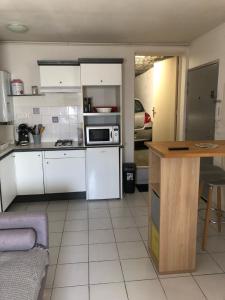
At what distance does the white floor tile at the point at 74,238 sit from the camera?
9.10 ft

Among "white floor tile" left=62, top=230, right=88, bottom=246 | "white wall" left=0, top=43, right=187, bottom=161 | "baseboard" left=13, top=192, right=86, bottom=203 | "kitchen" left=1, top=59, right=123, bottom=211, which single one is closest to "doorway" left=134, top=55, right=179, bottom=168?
"white wall" left=0, top=43, right=187, bottom=161

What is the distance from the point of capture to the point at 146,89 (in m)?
7.92

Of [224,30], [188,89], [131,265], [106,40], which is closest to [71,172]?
[131,265]

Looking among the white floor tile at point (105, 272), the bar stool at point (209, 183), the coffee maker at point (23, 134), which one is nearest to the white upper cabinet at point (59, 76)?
the coffee maker at point (23, 134)

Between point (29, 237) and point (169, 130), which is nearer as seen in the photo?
point (29, 237)

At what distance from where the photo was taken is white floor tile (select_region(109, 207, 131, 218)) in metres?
3.46

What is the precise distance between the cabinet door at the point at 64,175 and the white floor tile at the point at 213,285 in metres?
2.20

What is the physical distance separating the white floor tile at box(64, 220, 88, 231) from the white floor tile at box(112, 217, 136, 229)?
36 cm

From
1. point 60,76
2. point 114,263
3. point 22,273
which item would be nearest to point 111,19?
point 60,76

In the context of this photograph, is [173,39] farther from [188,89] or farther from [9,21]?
[9,21]

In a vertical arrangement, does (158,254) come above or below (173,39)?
below

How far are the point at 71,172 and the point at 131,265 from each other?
6.02 feet

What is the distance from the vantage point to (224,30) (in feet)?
10.6

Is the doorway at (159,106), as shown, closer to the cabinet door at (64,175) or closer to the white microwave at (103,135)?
the white microwave at (103,135)
